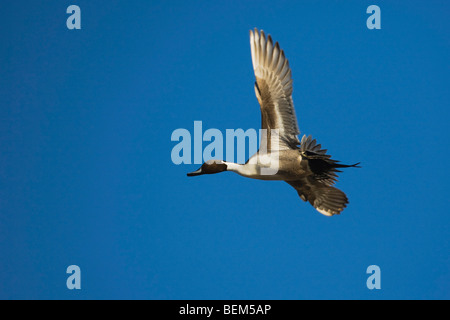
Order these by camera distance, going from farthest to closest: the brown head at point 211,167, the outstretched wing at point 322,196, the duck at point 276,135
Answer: the outstretched wing at point 322,196, the brown head at point 211,167, the duck at point 276,135

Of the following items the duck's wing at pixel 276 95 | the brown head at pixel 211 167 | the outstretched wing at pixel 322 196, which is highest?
the duck's wing at pixel 276 95

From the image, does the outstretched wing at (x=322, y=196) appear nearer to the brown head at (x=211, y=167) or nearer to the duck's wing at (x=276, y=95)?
the duck's wing at (x=276, y=95)

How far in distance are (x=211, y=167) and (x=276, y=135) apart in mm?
1125

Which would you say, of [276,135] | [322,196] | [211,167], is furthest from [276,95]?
[322,196]

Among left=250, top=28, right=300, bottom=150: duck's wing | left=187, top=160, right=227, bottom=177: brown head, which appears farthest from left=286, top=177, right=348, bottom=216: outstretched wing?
left=187, top=160, right=227, bottom=177: brown head

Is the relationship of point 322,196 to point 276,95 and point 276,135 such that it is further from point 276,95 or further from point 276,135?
point 276,95

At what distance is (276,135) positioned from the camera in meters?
10.5

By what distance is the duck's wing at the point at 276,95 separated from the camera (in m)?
10.6

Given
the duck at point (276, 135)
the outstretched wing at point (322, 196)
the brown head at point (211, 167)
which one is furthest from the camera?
the outstretched wing at point (322, 196)

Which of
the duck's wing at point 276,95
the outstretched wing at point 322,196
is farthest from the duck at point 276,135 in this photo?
the outstretched wing at point 322,196
